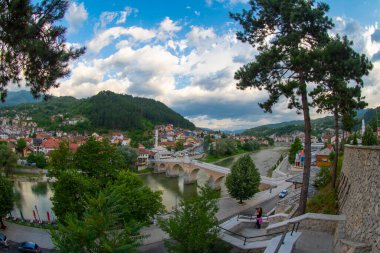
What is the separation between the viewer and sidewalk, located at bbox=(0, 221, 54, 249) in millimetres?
14974

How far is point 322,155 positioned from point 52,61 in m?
33.2

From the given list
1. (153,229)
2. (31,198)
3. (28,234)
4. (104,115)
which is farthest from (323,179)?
(104,115)

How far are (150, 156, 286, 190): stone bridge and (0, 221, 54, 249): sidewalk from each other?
14.2 m

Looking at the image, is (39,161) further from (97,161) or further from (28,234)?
(28,234)

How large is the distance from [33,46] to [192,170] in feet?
122

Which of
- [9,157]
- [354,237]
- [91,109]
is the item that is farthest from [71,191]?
[91,109]

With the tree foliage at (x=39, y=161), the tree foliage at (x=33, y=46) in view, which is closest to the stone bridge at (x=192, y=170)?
the tree foliage at (x=39, y=161)

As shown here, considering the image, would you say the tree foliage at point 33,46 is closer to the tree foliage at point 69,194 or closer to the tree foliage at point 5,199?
the tree foliage at point 69,194

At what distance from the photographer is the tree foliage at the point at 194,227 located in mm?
7970

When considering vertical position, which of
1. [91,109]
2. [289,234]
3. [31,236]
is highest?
[91,109]

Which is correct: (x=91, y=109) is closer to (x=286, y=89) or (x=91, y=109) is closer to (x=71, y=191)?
(x=71, y=191)

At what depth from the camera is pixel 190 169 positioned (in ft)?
138

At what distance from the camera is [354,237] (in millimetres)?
5953

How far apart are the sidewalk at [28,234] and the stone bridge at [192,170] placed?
14.2 meters
